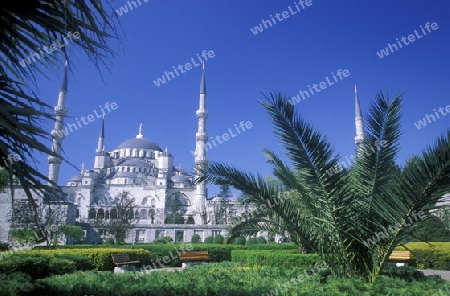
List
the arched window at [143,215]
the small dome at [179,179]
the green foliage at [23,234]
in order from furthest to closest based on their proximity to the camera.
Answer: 1. the small dome at [179,179]
2. the arched window at [143,215]
3. the green foliage at [23,234]

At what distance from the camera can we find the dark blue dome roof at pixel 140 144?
3214 inches

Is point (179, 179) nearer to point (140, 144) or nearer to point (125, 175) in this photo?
point (125, 175)

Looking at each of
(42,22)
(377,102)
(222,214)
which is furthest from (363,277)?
(222,214)

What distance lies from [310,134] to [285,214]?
4.42ft

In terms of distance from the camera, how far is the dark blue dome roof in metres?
81.6

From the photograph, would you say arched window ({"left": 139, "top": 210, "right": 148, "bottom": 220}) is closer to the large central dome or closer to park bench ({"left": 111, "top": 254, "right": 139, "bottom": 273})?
the large central dome

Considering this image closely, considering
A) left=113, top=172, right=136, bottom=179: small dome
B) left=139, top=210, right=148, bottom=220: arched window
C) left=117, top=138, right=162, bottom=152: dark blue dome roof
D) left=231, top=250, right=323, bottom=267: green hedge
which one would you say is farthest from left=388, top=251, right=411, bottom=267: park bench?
left=117, top=138, right=162, bottom=152: dark blue dome roof

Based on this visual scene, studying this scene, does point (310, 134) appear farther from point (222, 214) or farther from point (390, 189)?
point (222, 214)

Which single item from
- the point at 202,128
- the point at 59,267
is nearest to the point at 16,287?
the point at 59,267

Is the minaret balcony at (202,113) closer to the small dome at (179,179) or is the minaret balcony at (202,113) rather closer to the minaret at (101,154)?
the small dome at (179,179)

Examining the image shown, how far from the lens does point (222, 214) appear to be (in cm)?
5131

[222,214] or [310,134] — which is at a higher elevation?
[222,214]

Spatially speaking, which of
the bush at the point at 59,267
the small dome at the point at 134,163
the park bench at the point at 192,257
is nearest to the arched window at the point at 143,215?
the small dome at the point at 134,163

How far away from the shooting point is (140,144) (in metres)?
82.2
